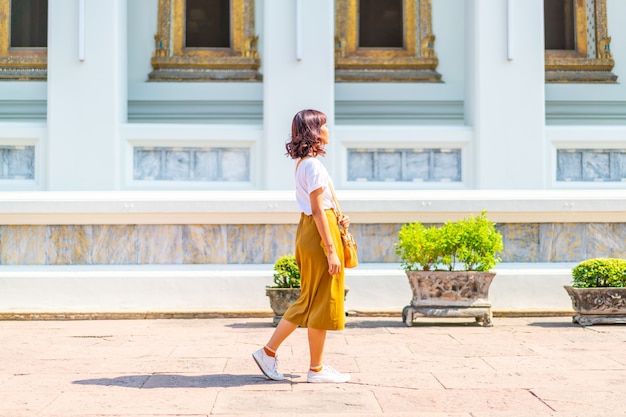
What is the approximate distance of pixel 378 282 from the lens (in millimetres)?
10891

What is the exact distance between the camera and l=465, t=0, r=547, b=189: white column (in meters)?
11.3

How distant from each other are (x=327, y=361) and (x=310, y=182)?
5.79 ft

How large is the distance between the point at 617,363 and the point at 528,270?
13.6 feet

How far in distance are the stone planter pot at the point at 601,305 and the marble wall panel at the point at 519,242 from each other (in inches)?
62.7

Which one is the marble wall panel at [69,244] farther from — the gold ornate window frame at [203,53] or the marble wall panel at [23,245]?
the gold ornate window frame at [203,53]

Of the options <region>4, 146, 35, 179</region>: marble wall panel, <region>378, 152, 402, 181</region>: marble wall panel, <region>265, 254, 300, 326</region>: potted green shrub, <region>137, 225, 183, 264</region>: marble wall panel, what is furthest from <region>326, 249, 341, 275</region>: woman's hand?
<region>4, 146, 35, 179</region>: marble wall panel

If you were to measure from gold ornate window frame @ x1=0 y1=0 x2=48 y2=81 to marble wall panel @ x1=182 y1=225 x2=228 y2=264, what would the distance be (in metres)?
3.08

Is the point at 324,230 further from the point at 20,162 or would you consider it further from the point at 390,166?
the point at 20,162

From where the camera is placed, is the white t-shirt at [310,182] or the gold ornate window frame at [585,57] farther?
the gold ornate window frame at [585,57]

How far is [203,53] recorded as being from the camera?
12336mm

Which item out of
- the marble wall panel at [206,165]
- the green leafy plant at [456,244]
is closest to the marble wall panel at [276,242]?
the marble wall panel at [206,165]

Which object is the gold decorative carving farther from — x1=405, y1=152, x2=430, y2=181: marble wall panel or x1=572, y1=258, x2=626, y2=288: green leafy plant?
x1=572, y1=258, x2=626, y2=288: green leafy plant

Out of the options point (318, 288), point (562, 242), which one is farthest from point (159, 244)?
point (318, 288)

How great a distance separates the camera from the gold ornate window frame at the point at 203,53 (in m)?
12.2
